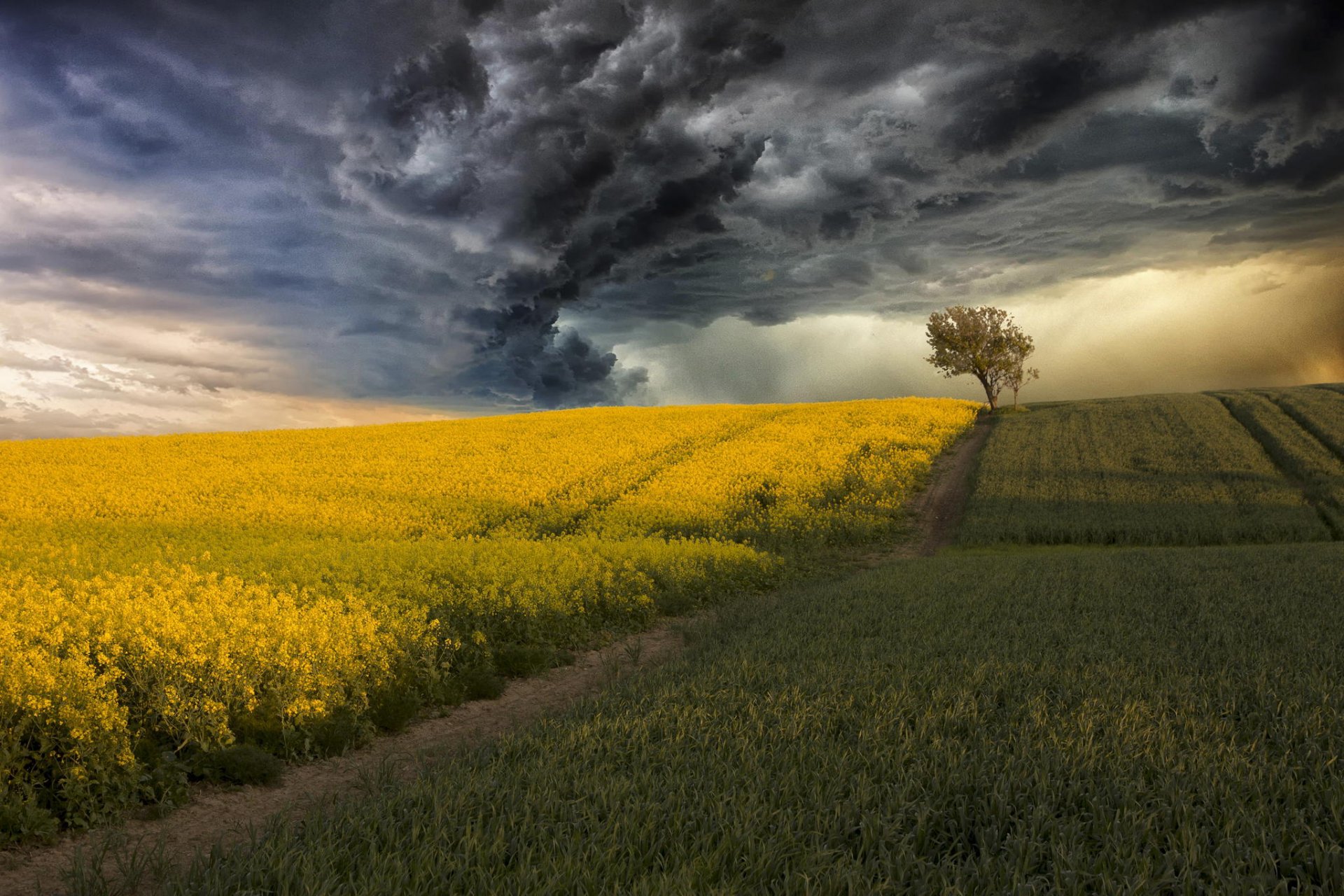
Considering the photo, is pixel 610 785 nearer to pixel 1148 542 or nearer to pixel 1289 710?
pixel 1289 710

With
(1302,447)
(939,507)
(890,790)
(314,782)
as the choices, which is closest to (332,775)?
(314,782)

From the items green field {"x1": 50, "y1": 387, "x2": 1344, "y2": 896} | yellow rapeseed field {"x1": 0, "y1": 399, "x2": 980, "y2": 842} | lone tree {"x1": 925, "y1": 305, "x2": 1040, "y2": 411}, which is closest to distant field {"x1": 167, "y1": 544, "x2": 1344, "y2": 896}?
green field {"x1": 50, "y1": 387, "x2": 1344, "y2": 896}

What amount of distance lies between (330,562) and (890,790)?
477 inches

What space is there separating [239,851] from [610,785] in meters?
2.15

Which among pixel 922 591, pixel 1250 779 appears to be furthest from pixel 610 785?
pixel 922 591

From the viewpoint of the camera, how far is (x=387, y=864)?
3789 millimetres

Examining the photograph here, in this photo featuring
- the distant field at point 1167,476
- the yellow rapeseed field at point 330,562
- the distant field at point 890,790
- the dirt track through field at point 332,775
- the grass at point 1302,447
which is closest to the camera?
the distant field at point 890,790

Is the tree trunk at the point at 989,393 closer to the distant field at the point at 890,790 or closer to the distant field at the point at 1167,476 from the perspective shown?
the distant field at the point at 1167,476

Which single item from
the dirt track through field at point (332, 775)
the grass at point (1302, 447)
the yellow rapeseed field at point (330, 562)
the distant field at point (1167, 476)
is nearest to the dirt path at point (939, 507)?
the distant field at point (1167, 476)

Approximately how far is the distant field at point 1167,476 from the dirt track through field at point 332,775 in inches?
674

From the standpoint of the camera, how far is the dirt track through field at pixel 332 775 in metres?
5.51

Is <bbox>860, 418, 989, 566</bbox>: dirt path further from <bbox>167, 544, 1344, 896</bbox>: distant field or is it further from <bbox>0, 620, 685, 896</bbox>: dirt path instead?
<bbox>167, 544, 1344, 896</bbox>: distant field

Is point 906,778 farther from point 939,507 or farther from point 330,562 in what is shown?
point 939,507

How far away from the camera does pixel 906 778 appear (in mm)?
4570
